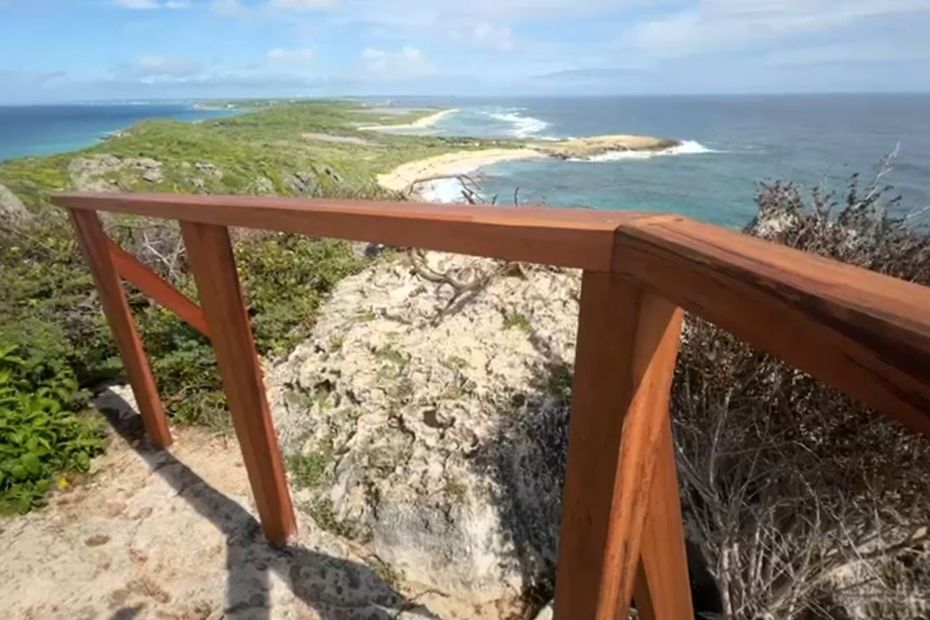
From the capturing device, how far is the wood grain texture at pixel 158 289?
228 cm

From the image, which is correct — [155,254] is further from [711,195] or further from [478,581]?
[711,195]

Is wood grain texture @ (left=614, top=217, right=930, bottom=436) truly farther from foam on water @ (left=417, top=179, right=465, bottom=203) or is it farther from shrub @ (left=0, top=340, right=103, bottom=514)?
shrub @ (left=0, top=340, right=103, bottom=514)

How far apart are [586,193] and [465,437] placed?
29.1 meters

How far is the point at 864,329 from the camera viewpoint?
429 millimetres

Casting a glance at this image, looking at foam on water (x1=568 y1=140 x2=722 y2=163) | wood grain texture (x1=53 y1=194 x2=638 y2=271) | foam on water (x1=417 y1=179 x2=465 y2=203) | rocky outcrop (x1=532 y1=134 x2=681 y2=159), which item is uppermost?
wood grain texture (x1=53 y1=194 x2=638 y2=271)

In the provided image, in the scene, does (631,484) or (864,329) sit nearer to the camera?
(864,329)

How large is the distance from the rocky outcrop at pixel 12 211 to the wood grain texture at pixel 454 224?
7.14 metres

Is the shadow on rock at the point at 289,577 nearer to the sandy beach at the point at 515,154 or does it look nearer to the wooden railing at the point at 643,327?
the wooden railing at the point at 643,327

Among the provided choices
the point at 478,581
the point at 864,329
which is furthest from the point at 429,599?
the point at 864,329

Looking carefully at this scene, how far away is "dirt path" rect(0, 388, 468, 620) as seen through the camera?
7.23 ft

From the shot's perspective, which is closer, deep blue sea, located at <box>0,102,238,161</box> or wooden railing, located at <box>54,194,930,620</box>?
wooden railing, located at <box>54,194,930,620</box>

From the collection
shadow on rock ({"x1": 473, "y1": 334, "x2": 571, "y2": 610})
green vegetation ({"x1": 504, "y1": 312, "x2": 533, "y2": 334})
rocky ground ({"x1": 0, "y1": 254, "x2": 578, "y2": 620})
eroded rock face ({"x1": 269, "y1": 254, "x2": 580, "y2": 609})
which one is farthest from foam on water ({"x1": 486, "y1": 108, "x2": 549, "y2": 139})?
shadow on rock ({"x1": 473, "y1": 334, "x2": 571, "y2": 610})

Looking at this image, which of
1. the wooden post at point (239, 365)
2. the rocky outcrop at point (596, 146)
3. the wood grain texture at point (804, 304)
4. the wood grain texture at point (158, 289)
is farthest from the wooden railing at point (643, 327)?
the rocky outcrop at point (596, 146)

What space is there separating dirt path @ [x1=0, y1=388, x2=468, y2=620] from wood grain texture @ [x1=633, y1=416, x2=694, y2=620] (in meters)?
1.67
